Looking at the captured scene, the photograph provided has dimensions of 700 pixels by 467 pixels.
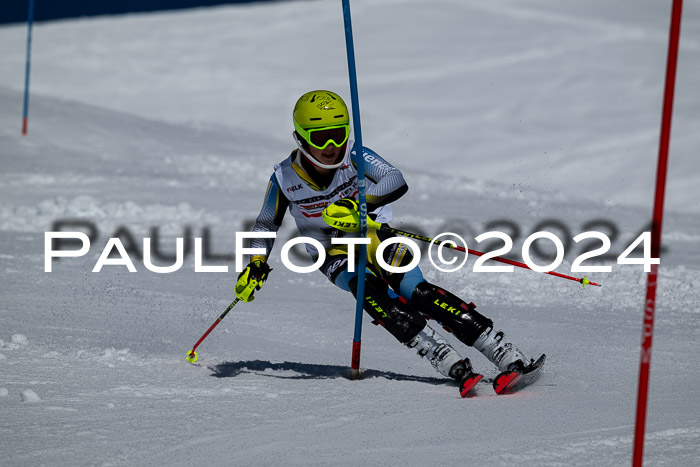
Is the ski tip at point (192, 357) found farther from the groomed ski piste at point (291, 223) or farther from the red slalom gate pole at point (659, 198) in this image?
the red slalom gate pole at point (659, 198)

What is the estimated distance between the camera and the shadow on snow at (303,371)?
4895mm

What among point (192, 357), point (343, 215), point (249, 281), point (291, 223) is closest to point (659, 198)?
point (343, 215)

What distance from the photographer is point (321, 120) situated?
469cm

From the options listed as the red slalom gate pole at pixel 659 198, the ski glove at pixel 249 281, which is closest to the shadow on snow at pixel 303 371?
the ski glove at pixel 249 281

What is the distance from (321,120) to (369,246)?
2.34 feet

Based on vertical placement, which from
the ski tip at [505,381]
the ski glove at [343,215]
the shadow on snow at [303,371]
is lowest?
the shadow on snow at [303,371]

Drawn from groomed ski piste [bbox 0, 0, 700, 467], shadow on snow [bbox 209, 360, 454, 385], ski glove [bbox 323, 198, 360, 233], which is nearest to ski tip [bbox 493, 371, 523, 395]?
groomed ski piste [bbox 0, 0, 700, 467]

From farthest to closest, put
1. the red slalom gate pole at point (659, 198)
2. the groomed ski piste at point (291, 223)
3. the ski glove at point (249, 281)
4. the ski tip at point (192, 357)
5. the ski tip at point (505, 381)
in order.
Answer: the ski tip at point (192, 357) → the ski glove at point (249, 281) → the ski tip at point (505, 381) → the groomed ski piste at point (291, 223) → the red slalom gate pole at point (659, 198)

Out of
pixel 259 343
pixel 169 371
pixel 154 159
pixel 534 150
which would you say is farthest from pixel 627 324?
pixel 534 150

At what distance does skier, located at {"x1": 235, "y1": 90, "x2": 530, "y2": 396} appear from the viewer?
4.57m

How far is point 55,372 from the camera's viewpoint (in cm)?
465

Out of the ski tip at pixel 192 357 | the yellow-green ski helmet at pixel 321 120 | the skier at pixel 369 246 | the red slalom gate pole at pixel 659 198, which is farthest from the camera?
the ski tip at pixel 192 357

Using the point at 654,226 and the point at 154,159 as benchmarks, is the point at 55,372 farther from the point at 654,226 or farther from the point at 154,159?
the point at 154,159

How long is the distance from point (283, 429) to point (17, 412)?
1.15 m
